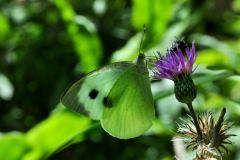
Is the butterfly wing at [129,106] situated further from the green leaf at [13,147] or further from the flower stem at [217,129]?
the green leaf at [13,147]

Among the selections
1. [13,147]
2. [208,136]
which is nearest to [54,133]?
[13,147]

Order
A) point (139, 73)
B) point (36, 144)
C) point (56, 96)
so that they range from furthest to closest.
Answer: point (56, 96)
point (36, 144)
point (139, 73)

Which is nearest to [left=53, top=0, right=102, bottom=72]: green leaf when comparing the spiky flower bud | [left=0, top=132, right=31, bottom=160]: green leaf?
[left=0, top=132, right=31, bottom=160]: green leaf

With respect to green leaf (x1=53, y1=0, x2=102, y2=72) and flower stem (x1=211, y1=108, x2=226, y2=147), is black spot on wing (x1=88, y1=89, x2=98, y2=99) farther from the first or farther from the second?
green leaf (x1=53, y1=0, x2=102, y2=72)

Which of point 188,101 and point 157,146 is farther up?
point 188,101

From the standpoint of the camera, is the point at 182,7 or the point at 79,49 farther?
the point at 182,7

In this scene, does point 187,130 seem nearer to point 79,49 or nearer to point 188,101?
point 188,101

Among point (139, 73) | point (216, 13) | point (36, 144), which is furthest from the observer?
point (216, 13)

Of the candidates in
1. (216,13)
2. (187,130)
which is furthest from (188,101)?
(216,13)

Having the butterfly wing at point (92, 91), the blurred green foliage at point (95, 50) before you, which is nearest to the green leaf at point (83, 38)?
the blurred green foliage at point (95, 50)
